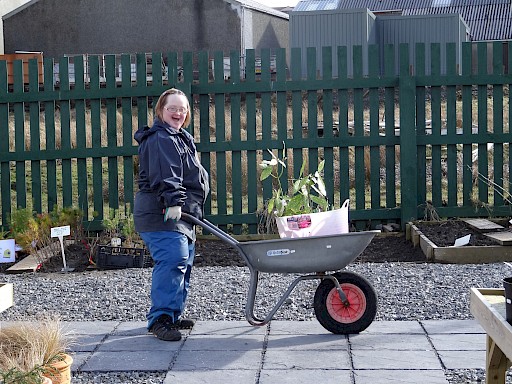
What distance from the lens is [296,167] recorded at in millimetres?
9938

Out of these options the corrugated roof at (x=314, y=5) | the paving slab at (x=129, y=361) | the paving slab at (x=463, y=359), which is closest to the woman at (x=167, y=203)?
the paving slab at (x=129, y=361)

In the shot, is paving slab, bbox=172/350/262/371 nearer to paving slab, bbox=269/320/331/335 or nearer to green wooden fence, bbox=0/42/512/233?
paving slab, bbox=269/320/331/335

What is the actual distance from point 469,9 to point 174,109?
3467 centimetres

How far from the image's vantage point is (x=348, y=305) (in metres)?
5.61

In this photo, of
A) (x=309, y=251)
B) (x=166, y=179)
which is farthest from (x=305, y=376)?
(x=166, y=179)

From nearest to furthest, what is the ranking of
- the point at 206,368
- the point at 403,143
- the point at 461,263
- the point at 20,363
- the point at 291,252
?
the point at 20,363, the point at 206,368, the point at 291,252, the point at 461,263, the point at 403,143

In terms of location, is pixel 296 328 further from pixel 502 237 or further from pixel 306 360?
pixel 502 237

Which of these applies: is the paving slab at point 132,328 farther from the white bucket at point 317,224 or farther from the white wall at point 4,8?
the white wall at point 4,8

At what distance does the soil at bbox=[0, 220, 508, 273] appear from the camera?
867 cm

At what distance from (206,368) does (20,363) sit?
1.26 m

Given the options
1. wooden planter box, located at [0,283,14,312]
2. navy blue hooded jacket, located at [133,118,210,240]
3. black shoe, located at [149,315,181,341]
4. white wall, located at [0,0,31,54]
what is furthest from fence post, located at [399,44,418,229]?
white wall, located at [0,0,31,54]

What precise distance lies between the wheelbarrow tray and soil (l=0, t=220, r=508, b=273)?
3.18 m

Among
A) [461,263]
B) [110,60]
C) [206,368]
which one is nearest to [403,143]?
[461,263]

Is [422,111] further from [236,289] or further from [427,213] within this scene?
[236,289]
